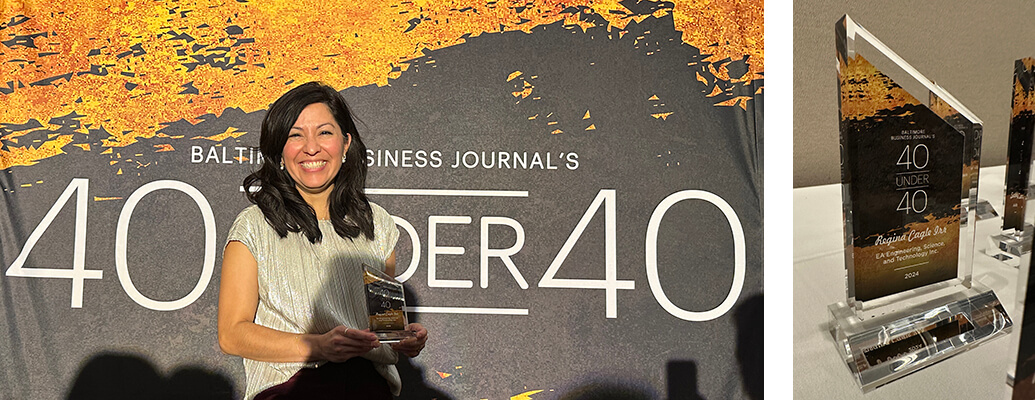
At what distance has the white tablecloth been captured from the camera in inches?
84.7

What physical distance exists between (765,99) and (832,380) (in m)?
0.93

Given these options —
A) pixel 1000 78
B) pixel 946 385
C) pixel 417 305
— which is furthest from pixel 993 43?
pixel 417 305

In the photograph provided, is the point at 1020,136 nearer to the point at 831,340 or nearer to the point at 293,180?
the point at 831,340

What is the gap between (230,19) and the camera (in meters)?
2.29

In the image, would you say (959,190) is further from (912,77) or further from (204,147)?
(204,147)

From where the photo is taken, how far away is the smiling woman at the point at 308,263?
2150 millimetres

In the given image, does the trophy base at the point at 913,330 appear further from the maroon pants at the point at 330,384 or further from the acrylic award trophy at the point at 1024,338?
the maroon pants at the point at 330,384

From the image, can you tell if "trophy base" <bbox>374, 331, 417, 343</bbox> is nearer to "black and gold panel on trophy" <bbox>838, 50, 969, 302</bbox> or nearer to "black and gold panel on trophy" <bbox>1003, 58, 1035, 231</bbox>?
"black and gold panel on trophy" <bbox>838, 50, 969, 302</bbox>

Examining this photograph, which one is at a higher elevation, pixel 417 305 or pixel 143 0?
pixel 143 0

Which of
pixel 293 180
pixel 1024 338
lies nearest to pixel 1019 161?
pixel 1024 338

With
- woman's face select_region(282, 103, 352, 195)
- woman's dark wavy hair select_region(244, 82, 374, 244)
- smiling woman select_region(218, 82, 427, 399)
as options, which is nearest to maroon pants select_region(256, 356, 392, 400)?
smiling woman select_region(218, 82, 427, 399)

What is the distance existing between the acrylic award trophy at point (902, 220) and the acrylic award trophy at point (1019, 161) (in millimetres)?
132

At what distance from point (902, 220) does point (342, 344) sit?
178cm

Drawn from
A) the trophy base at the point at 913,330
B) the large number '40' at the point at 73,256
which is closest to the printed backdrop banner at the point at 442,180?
the large number '40' at the point at 73,256
